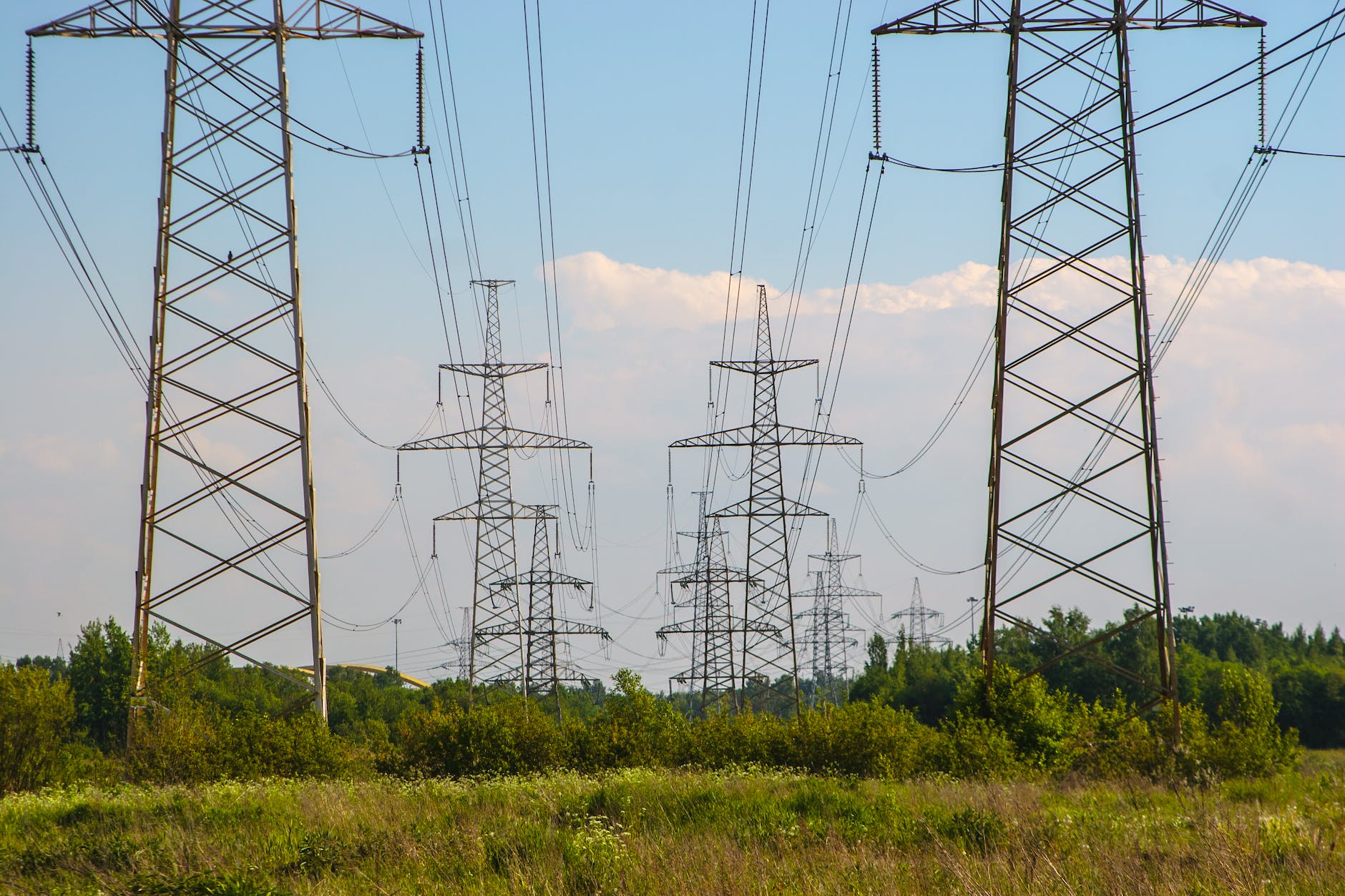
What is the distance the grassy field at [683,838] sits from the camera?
11617mm

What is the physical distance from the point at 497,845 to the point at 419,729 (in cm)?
1344

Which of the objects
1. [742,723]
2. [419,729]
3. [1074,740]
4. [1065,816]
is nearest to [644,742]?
[742,723]

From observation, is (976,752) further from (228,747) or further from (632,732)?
(228,747)

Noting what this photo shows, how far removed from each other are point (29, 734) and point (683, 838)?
18152 mm

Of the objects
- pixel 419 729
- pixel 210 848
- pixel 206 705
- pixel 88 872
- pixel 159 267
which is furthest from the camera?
pixel 419 729

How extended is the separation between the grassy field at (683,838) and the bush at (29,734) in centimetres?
432

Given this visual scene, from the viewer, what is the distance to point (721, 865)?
1252cm

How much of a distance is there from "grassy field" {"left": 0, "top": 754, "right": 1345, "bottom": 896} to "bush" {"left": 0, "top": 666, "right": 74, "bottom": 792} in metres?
4.32

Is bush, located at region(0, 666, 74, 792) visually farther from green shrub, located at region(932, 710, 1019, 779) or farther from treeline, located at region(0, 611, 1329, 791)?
green shrub, located at region(932, 710, 1019, 779)

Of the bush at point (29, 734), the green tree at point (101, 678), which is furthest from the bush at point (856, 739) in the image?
the green tree at point (101, 678)

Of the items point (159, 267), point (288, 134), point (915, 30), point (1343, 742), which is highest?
point (915, 30)

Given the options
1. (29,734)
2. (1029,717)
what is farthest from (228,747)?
(1029,717)

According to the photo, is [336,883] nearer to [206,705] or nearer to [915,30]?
[206,705]

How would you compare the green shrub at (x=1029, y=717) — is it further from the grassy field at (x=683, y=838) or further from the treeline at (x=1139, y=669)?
the treeline at (x=1139, y=669)
